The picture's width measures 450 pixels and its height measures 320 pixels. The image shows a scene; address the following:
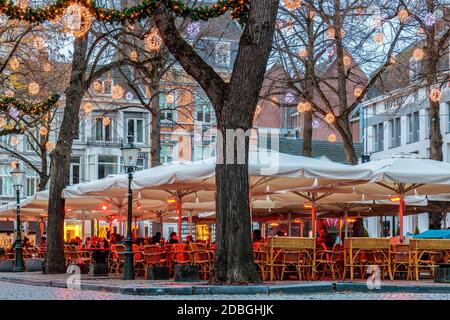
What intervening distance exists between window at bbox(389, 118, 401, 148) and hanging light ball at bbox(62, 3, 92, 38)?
55.5m

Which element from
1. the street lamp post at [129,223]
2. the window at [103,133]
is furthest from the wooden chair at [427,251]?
the window at [103,133]

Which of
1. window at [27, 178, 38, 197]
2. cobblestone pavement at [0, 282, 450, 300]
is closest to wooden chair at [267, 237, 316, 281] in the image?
cobblestone pavement at [0, 282, 450, 300]

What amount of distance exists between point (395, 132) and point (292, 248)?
189 feet

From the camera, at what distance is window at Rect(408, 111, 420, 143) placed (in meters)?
74.6

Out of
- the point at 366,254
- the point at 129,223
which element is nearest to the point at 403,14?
the point at 366,254

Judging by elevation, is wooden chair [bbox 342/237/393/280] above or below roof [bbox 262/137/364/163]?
below

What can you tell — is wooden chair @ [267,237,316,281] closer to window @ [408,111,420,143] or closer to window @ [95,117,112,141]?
window @ [408,111,420,143]

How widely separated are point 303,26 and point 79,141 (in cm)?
4840

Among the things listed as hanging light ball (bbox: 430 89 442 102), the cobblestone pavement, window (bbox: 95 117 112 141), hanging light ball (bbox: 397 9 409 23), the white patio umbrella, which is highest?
window (bbox: 95 117 112 141)

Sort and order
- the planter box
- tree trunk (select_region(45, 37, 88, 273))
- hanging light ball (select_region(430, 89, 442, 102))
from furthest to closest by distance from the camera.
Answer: hanging light ball (select_region(430, 89, 442, 102)) → tree trunk (select_region(45, 37, 88, 273)) → the planter box

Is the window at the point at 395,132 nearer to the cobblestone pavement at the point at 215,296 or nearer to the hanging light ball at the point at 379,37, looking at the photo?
the hanging light ball at the point at 379,37

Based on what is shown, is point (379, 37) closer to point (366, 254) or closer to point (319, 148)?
point (366, 254)
